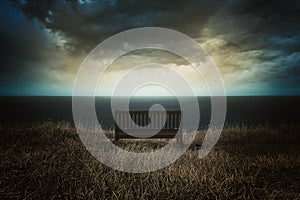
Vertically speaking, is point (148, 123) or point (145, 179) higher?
point (148, 123)

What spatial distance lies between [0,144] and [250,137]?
885cm

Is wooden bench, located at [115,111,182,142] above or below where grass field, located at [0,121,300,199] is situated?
above

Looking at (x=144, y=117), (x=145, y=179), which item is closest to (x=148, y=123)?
(x=144, y=117)

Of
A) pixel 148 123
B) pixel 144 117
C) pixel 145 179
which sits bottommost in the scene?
pixel 145 179

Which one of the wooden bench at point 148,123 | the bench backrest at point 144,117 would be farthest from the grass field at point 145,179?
the bench backrest at point 144,117

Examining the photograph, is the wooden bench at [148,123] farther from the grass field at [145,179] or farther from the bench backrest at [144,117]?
the grass field at [145,179]

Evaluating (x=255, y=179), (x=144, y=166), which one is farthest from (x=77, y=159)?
(x=255, y=179)

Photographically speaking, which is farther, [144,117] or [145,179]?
[144,117]

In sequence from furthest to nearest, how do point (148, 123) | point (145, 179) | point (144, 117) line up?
point (144, 117) → point (148, 123) → point (145, 179)

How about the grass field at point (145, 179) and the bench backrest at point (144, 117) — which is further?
the bench backrest at point (144, 117)

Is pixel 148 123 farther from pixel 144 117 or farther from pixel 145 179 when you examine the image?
pixel 145 179

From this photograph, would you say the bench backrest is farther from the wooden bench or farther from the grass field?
the grass field

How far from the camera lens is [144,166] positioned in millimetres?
5293

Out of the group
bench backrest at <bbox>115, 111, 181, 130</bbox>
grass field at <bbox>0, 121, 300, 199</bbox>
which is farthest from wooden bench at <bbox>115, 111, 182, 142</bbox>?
grass field at <bbox>0, 121, 300, 199</bbox>
